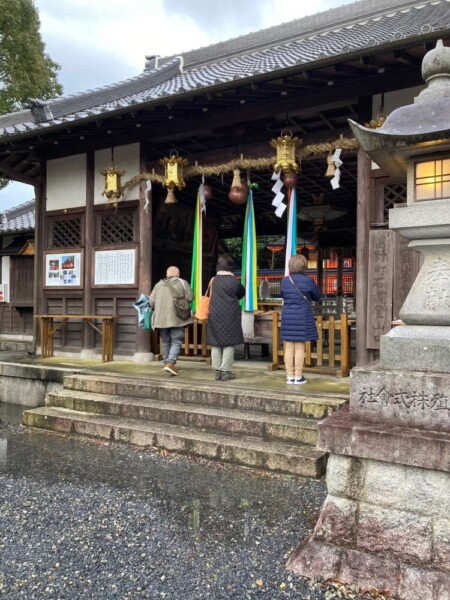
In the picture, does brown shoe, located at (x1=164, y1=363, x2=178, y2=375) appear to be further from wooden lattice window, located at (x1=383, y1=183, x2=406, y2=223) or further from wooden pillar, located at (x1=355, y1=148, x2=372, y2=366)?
wooden lattice window, located at (x1=383, y1=183, x2=406, y2=223)

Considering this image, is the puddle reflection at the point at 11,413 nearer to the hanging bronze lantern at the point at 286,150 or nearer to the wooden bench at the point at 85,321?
the wooden bench at the point at 85,321

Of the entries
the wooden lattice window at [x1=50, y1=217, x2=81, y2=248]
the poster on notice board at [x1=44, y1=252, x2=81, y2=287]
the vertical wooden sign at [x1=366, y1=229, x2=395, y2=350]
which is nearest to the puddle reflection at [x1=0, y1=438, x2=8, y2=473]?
the poster on notice board at [x1=44, y1=252, x2=81, y2=287]

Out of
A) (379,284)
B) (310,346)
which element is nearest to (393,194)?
(379,284)

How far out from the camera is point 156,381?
6820 mm

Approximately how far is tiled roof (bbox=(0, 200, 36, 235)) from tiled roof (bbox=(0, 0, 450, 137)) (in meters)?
3.55

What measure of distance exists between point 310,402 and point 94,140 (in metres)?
7.16

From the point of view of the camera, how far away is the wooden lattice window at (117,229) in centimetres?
939

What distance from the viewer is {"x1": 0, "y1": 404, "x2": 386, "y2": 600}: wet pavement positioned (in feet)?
9.37

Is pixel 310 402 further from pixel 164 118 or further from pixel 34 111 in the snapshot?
pixel 34 111

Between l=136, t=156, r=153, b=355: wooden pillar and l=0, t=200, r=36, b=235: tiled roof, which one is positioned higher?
l=0, t=200, r=36, b=235: tiled roof

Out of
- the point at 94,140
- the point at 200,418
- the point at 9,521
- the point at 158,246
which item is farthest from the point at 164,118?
the point at 9,521

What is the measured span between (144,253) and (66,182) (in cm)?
276

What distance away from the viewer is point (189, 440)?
5.26 meters

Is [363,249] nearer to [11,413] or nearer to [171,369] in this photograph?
[171,369]
